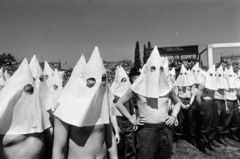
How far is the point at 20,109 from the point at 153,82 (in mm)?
2051

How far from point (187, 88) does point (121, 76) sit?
9.96 ft

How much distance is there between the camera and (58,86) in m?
5.16

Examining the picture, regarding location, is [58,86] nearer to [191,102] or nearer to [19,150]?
[19,150]

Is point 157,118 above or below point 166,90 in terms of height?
below

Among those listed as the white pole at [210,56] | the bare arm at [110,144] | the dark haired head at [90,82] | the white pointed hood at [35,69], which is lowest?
the bare arm at [110,144]

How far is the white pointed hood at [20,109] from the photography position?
1917mm

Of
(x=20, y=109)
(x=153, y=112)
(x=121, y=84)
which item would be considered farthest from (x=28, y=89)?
(x=121, y=84)

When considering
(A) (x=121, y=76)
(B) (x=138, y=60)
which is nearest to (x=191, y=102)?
(A) (x=121, y=76)

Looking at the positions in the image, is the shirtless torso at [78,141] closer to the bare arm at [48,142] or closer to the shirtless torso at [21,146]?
the shirtless torso at [21,146]

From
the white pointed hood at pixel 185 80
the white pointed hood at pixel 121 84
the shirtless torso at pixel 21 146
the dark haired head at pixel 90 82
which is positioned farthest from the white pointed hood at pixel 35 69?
the white pointed hood at pixel 185 80

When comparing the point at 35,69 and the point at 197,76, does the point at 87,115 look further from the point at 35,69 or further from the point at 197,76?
the point at 197,76

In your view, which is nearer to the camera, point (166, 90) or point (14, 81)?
point (14, 81)

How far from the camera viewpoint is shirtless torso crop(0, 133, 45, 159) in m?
1.92

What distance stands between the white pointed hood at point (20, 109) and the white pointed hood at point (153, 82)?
5.46ft
